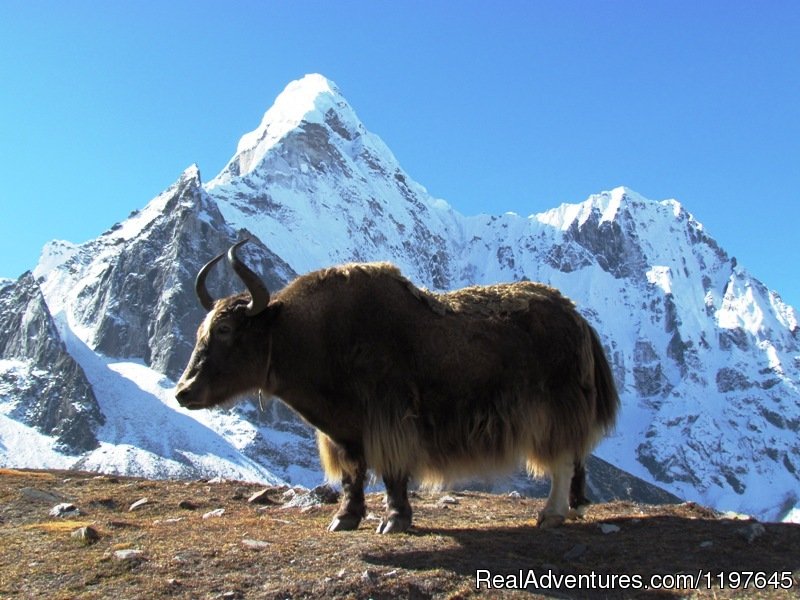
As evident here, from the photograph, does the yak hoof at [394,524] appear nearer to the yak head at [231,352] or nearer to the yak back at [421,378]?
the yak back at [421,378]

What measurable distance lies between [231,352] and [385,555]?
310 centimetres

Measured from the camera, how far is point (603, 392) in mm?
11500

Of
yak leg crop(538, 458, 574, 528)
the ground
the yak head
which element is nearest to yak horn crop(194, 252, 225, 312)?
the yak head

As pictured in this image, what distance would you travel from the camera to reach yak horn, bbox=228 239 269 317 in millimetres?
10016

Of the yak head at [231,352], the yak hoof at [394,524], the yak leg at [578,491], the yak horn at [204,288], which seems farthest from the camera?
the yak leg at [578,491]

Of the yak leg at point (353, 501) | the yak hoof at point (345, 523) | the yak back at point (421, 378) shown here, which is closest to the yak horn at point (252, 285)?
the yak back at point (421, 378)

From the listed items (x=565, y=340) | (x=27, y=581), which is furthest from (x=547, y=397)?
(x=27, y=581)

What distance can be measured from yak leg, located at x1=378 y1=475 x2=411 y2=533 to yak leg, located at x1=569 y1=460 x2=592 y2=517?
7.79 feet

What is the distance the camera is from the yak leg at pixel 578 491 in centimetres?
1127

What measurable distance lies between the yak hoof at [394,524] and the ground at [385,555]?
0.43 feet

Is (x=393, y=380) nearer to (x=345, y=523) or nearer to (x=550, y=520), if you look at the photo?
(x=345, y=523)

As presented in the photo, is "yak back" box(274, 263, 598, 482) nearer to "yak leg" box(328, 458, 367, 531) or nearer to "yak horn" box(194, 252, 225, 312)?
"yak leg" box(328, 458, 367, 531)

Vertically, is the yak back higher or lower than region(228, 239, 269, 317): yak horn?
lower

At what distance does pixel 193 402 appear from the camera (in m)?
10.0
